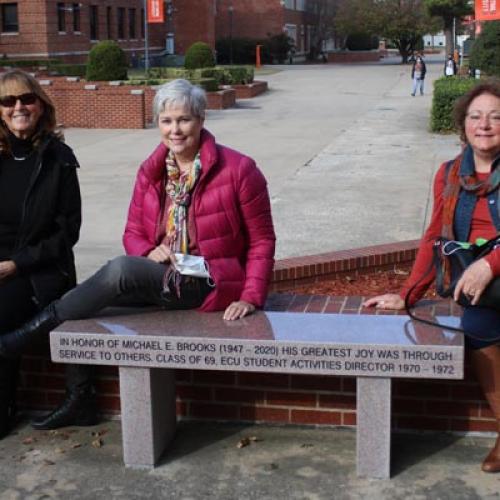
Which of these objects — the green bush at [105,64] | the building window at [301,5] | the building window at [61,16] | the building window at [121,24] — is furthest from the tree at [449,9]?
the building window at [301,5]

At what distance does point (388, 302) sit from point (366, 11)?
6397cm

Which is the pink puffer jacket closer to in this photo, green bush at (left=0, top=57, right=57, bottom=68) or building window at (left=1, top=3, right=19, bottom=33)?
green bush at (left=0, top=57, right=57, bottom=68)

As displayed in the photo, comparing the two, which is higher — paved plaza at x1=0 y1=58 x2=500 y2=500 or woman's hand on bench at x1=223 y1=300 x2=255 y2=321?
woman's hand on bench at x1=223 y1=300 x2=255 y2=321

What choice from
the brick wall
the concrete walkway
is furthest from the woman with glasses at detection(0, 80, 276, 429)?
the concrete walkway

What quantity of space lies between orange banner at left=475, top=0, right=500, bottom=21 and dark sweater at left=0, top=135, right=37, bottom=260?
709 inches

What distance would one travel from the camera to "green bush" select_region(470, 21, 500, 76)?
20766mm

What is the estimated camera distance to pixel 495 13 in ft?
66.6

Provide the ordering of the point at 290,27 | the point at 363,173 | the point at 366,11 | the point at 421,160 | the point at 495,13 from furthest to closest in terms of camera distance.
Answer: the point at 290,27 < the point at 366,11 < the point at 495,13 < the point at 421,160 < the point at 363,173

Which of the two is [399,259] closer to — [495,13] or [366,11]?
[495,13]

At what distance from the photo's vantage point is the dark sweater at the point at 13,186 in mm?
4184

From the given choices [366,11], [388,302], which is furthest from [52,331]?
[366,11]

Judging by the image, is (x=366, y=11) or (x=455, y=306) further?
(x=366, y=11)

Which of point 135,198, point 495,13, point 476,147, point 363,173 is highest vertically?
point 495,13

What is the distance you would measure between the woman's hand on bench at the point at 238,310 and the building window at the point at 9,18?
41487 mm
